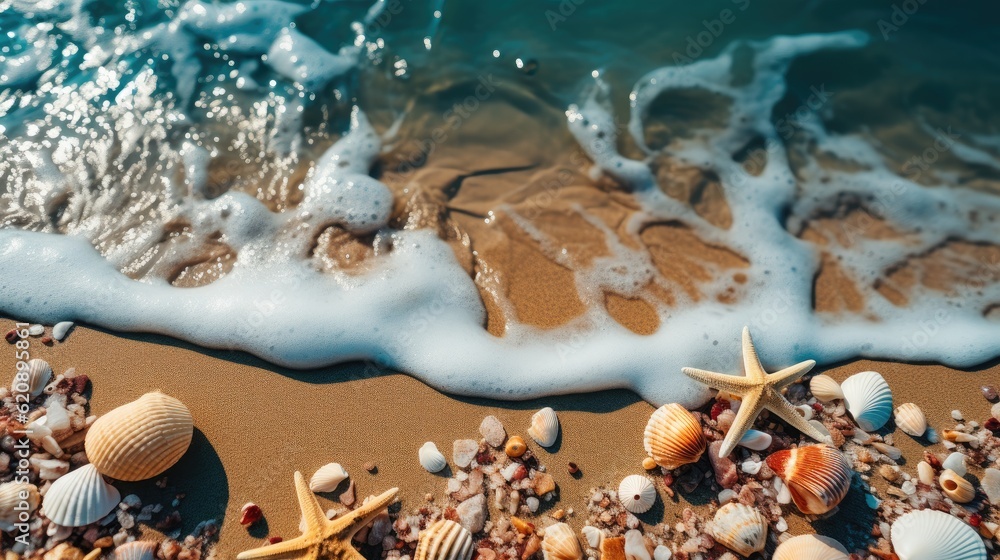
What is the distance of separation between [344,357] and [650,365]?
1811 mm

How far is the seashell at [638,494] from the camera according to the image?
9.50 ft

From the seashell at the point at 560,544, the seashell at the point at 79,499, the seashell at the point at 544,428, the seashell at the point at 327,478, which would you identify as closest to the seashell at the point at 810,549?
the seashell at the point at 560,544

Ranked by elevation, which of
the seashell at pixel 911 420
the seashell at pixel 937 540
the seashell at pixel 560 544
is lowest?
the seashell at pixel 560 544

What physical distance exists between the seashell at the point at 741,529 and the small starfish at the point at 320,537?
1.63 m

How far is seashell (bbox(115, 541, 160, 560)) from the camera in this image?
2.69m

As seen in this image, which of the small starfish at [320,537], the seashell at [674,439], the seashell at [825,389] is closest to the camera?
the small starfish at [320,537]

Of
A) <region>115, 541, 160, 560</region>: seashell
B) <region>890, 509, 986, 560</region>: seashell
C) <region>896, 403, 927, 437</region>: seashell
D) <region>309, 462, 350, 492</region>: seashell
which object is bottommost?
<region>115, 541, 160, 560</region>: seashell

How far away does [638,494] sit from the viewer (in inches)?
114

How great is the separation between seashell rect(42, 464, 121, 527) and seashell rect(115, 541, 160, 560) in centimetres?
21

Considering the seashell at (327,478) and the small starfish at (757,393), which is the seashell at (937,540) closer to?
the small starfish at (757,393)

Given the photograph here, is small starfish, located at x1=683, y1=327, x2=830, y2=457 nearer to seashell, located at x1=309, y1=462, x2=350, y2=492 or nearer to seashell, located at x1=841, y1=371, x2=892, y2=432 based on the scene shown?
seashell, located at x1=841, y1=371, x2=892, y2=432

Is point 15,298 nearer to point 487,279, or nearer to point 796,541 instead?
point 487,279

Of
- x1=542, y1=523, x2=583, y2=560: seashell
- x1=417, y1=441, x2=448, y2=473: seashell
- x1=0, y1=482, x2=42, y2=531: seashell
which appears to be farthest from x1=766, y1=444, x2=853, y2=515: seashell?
x1=0, y1=482, x2=42, y2=531: seashell

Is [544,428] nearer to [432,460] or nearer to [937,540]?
[432,460]
